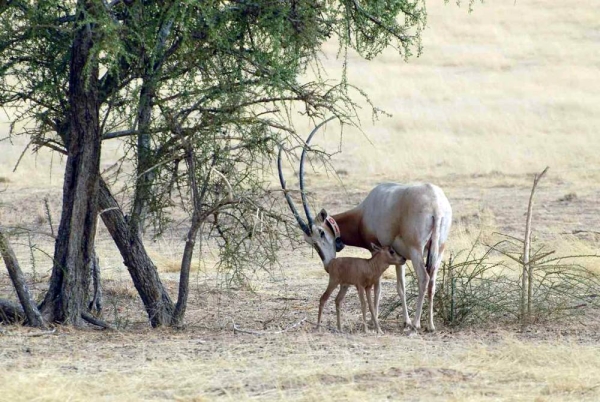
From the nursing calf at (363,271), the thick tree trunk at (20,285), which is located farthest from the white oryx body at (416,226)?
the thick tree trunk at (20,285)

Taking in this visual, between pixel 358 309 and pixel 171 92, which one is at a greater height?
pixel 171 92

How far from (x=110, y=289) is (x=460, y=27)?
4577 centimetres

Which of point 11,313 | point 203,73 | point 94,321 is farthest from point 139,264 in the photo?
point 203,73

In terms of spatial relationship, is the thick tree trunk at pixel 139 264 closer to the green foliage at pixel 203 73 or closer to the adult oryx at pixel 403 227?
the green foliage at pixel 203 73

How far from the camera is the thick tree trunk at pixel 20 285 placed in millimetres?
9492

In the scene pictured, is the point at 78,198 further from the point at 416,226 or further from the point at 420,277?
the point at 420,277

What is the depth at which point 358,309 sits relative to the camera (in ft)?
39.2

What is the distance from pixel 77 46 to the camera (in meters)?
9.69

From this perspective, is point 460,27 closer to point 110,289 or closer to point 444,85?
point 444,85

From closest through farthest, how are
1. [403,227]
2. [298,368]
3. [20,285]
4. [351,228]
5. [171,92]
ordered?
[298,368], [20,285], [403,227], [171,92], [351,228]

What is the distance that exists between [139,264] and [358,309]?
2.57 m

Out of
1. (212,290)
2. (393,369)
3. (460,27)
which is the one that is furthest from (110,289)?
(460,27)

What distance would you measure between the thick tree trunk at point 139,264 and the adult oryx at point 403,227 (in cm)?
150

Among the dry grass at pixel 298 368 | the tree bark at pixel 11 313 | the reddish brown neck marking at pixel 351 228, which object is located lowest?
the dry grass at pixel 298 368
